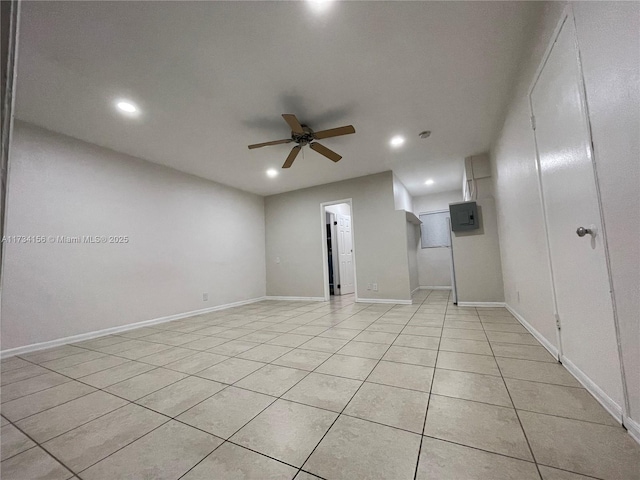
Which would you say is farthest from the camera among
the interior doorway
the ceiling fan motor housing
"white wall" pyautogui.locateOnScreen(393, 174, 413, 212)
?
the interior doorway

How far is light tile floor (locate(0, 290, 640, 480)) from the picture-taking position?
113 centimetres

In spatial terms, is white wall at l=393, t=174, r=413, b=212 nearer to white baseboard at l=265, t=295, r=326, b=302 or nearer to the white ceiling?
the white ceiling

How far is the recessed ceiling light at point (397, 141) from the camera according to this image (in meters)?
3.64

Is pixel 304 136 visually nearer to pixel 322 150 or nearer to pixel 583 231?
pixel 322 150

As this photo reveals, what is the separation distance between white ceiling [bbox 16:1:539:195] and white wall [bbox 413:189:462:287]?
3.10m

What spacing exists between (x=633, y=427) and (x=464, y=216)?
3.33 meters

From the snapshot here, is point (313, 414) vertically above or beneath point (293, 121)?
A: beneath

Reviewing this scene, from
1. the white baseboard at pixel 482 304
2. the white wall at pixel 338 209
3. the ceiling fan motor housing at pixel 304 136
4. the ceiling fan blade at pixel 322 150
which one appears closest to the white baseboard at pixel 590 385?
the white baseboard at pixel 482 304

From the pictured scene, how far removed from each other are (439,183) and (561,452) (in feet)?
18.3

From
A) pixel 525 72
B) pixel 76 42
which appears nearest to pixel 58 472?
pixel 76 42

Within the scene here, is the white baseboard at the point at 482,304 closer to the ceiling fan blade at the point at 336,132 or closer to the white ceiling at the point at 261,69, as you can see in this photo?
the white ceiling at the point at 261,69

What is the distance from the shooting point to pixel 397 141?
3.76 meters

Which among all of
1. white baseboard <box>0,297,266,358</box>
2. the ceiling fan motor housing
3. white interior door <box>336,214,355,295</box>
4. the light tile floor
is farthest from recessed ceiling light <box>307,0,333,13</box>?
white interior door <box>336,214,355,295</box>

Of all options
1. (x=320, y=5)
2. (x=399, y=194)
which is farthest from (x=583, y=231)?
(x=399, y=194)
